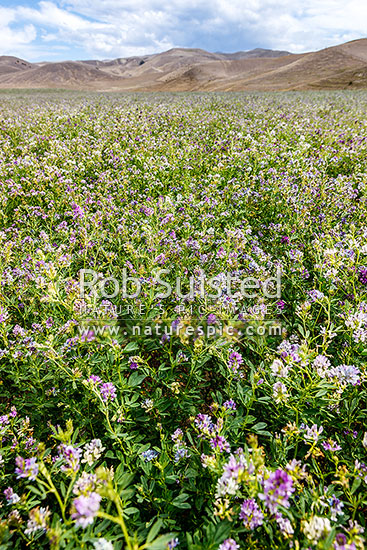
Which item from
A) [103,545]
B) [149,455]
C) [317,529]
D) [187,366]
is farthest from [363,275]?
[103,545]

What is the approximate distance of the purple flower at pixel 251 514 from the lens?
1550 mm

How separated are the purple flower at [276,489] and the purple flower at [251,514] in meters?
0.24

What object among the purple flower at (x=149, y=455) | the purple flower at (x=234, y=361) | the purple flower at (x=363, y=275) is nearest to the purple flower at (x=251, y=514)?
the purple flower at (x=149, y=455)

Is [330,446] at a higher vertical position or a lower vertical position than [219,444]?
lower

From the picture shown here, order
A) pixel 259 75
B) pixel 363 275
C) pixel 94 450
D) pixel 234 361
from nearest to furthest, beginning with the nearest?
pixel 94 450 < pixel 234 361 < pixel 363 275 < pixel 259 75

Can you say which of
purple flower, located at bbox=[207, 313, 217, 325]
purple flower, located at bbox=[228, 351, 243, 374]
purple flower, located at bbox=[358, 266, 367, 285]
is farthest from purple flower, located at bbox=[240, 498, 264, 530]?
purple flower, located at bbox=[358, 266, 367, 285]

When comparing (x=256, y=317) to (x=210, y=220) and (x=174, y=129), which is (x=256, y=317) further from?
(x=174, y=129)

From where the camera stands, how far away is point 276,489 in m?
1.37

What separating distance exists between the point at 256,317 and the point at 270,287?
0.71m

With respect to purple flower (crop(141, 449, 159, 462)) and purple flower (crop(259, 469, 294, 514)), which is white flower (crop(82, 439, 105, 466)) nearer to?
purple flower (crop(141, 449, 159, 462))

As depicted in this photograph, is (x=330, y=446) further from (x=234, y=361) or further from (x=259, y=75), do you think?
(x=259, y=75)

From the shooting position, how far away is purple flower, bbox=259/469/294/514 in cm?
134

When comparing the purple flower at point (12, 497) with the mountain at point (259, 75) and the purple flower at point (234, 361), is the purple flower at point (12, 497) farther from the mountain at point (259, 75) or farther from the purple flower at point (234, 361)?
the mountain at point (259, 75)

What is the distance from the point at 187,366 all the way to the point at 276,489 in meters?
1.60
